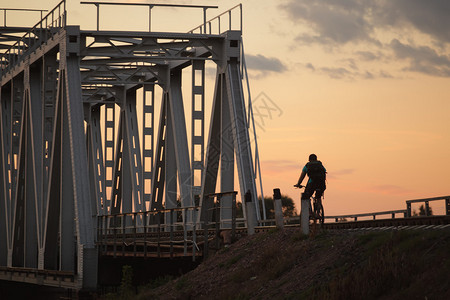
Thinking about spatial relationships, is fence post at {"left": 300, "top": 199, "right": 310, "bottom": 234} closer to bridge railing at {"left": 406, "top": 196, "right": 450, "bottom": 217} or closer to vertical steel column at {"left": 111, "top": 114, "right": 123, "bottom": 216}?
bridge railing at {"left": 406, "top": 196, "right": 450, "bottom": 217}

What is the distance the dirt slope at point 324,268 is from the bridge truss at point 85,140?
310 cm

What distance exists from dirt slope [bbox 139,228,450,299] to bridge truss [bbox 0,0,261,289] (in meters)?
3.10

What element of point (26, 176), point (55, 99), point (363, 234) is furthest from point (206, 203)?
point (26, 176)

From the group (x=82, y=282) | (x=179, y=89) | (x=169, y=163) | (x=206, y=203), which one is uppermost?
(x=179, y=89)

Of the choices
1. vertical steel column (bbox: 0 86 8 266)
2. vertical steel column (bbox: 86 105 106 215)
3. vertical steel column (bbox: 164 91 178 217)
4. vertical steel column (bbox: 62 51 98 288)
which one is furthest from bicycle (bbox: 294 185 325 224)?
vertical steel column (bbox: 86 105 106 215)

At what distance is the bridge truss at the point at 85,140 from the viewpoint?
32719 mm

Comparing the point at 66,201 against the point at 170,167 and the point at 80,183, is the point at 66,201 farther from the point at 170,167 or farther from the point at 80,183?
the point at 170,167

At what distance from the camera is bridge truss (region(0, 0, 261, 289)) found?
107 feet

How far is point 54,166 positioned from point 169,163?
6290 millimetres

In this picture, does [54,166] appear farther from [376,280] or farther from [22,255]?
[376,280]

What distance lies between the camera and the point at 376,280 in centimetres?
1538

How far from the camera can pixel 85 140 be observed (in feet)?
110

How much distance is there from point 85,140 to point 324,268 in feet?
57.4

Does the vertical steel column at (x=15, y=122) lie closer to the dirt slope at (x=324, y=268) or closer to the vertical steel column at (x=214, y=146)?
the vertical steel column at (x=214, y=146)
